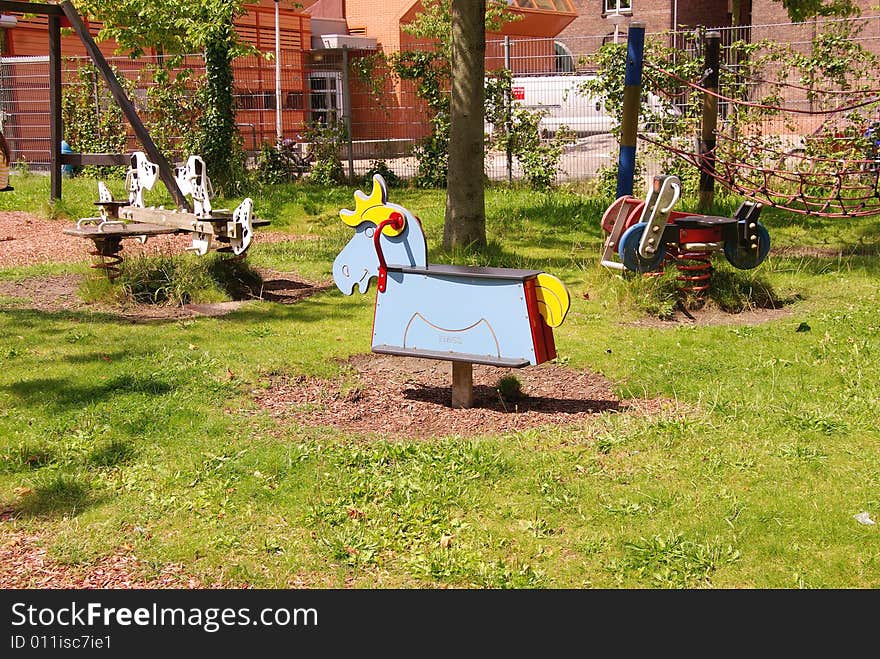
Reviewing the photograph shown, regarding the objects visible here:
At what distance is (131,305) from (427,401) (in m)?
3.72

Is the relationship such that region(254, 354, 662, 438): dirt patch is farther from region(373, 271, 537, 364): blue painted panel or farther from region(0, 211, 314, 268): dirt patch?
region(0, 211, 314, 268): dirt patch

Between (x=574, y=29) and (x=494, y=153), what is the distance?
27.4 metres

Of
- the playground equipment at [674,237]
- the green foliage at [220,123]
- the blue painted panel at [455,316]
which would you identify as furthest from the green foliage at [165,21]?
the blue painted panel at [455,316]

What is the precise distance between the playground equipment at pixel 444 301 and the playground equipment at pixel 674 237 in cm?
233

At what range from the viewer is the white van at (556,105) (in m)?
16.6

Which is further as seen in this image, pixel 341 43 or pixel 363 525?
pixel 341 43

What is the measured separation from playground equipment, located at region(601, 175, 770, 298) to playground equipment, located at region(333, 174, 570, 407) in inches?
91.7

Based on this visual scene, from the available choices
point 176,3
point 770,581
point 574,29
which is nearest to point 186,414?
point 770,581

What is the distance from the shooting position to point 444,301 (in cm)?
618

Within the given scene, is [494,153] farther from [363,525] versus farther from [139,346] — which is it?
[363,525]

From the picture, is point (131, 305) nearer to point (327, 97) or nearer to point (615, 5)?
point (327, 97)

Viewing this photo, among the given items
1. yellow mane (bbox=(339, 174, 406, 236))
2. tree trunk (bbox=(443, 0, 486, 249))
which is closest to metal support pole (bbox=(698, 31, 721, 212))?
tree trunk (bbox=(443, 0, 486, 249))

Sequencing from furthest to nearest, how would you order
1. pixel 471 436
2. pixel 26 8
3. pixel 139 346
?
1. pixel 26 8
2. pixel 139 346
3. pixel 471 436

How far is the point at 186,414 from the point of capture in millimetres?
6023
